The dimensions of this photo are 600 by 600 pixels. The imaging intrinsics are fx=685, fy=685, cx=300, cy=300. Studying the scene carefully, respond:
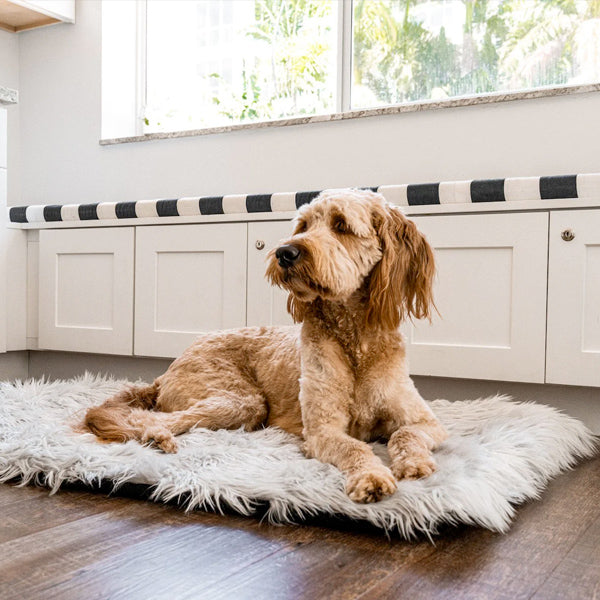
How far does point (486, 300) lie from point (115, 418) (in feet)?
4.42

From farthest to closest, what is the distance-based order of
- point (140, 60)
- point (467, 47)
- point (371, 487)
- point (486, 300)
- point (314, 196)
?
point (140, 60) < point (467, 47) < point (314, 196) < point (486, 300) < point (371, 487)

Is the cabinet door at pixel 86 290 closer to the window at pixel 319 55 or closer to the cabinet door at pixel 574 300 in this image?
the window at pixel 319 55

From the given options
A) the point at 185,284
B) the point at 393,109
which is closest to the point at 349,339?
the point at 185,284

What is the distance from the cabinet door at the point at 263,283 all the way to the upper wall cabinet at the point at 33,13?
6.37ft

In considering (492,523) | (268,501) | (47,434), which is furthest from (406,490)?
(47,434)

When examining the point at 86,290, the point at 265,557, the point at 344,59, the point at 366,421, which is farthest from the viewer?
the point at 344,59

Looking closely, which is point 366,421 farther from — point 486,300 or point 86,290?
point 86,290

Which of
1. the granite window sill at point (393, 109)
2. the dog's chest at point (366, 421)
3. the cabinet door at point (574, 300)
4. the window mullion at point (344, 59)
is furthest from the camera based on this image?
A: the window mullion at point (344, 59)

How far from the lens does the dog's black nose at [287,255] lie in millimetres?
1637

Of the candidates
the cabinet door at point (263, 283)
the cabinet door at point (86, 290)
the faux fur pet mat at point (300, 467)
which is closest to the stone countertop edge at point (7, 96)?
the cabinet door at point (86, 290)

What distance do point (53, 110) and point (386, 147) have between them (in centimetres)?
209

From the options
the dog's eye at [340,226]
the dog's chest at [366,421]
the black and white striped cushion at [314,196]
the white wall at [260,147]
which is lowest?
the dog's chest at [366,421]

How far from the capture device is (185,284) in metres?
3.06

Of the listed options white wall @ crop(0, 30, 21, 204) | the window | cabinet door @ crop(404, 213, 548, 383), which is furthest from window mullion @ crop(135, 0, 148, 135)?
cabinet door @ crop(404, 213, 548, 383)
